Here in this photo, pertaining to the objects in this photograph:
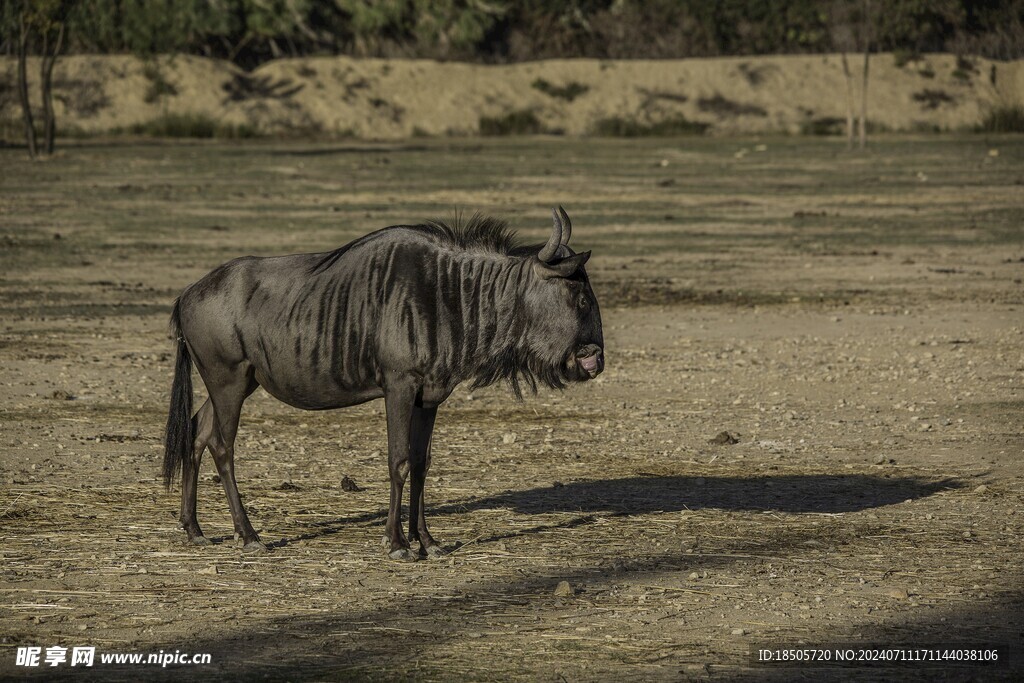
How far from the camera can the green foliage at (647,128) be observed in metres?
59.4

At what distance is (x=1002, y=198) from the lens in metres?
31.8

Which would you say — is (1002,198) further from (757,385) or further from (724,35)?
(724,35)

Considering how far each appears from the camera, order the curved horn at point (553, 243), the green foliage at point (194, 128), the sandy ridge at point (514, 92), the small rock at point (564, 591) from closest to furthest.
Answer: the small rock at point (564, 591) < the curved horn at point (553, 243) < the green foliage at point (194, 128) < the sandy ridge at point (514, 92)

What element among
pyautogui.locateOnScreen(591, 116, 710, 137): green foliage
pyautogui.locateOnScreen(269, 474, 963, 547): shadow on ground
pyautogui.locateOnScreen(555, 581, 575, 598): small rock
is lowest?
pyautogui.locateOnScreen(591, 116, 710, 137): green foliage

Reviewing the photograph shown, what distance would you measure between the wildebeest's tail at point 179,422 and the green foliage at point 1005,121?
2041 inches

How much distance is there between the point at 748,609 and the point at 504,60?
6518cm

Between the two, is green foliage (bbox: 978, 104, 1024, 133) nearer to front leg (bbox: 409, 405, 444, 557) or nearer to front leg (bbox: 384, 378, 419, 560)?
front leg (bbox: 409, 405, 444, 557)

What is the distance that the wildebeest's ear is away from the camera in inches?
319

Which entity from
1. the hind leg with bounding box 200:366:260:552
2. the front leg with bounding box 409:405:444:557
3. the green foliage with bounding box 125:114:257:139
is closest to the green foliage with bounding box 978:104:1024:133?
the green foliage with bounding box 125:114:257:139

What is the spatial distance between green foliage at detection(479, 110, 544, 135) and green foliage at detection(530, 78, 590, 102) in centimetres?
294

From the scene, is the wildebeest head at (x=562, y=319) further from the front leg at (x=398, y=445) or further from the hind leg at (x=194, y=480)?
the hind leg at (x=194, y=480)

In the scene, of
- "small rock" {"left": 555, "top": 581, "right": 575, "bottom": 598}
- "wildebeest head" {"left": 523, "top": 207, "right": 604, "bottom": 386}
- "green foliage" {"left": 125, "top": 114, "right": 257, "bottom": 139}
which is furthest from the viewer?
"green foliage" {"left": 125, "top": 114, "right": 257, "bottom": 139}

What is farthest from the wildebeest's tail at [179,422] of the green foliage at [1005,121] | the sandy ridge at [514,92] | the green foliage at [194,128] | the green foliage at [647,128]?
the green foliage at [1005,121]

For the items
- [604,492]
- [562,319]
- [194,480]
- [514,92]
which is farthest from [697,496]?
[514,92]
